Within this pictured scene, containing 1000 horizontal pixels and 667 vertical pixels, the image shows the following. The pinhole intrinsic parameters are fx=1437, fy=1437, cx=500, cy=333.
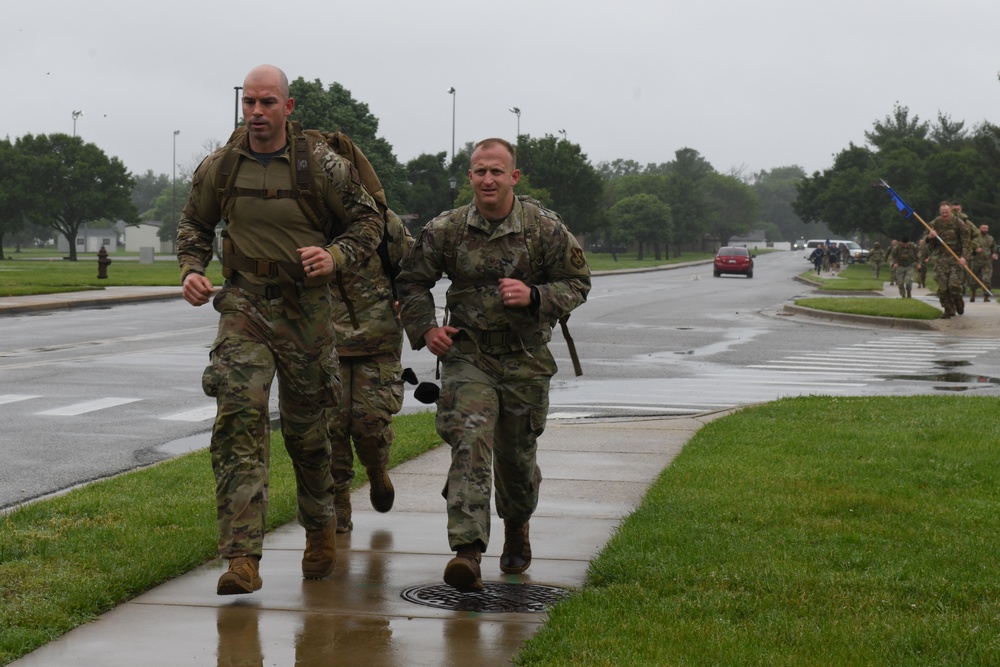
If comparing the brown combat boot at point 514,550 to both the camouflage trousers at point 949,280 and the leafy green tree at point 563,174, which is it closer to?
the camouflage trousers at point 949,280

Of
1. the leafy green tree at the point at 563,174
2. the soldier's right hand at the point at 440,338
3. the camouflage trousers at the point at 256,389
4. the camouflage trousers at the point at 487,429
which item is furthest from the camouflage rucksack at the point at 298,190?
the leafy green tree at the point at 563,174

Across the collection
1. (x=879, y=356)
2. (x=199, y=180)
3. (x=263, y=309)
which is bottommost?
(x=879, y=356)

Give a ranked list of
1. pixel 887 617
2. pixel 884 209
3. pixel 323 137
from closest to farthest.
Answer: pixel 887 617
pixel 323 137
pixel 884 209

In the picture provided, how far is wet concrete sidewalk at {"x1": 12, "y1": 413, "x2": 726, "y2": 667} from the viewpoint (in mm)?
5188

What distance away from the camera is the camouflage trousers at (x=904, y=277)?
3916cm

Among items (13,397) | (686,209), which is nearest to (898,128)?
(686,209)

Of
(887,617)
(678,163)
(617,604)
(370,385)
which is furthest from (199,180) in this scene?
(678,163)

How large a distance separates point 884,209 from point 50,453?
7987 cm

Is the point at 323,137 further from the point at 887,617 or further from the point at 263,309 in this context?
the point at 887,617

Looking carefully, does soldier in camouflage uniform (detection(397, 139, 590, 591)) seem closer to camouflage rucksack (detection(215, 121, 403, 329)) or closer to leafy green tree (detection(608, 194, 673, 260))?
camouflage rucksack (detection(215, 121, 403, 329))

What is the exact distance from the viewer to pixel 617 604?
5.77 m

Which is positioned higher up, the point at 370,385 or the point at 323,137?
the point at 323,137

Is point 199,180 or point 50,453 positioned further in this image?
point 50,453

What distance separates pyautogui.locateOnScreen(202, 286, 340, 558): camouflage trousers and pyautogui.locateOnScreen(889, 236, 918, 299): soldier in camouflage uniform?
34472 millimetres
